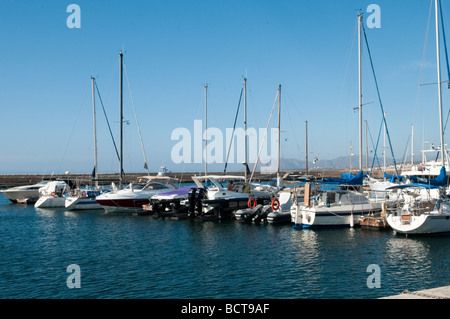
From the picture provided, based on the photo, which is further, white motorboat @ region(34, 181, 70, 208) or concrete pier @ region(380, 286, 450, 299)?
white motorboat @ region(34, 181, 70, 208)

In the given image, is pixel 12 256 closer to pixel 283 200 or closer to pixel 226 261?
pixel 226 261

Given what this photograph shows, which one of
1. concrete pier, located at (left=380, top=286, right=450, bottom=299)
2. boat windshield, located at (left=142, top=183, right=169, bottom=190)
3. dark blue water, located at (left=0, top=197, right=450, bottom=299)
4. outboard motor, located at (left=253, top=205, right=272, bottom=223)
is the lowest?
dark blue water, located at (left=0, top=197, right=450, bottom=299)

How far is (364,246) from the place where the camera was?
2223 cm

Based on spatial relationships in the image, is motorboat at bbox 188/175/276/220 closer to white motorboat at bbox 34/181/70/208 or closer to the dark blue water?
the dark blue water

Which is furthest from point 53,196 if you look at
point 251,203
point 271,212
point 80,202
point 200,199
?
point 271,212

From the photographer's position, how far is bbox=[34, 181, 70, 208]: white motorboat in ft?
161

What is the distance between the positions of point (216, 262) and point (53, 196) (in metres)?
36.0

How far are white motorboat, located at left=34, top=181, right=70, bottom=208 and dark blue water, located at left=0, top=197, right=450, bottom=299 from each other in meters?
18.6

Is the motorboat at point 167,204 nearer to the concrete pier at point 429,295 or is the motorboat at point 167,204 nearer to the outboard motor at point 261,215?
the outboard motor at point 261,215

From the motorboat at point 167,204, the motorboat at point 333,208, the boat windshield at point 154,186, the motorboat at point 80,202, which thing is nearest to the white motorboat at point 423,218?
the motorboat at point 333,208

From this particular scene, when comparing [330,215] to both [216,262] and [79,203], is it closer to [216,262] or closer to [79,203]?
[216,262]

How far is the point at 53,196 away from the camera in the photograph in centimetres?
4956

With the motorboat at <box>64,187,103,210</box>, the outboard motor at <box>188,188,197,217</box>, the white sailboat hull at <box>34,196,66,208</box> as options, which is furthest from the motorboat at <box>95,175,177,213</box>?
the white sailboat hull at <box>34,196,66,208</box>
